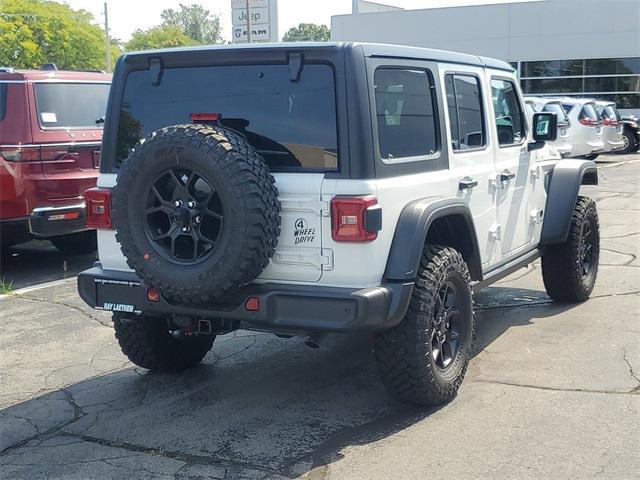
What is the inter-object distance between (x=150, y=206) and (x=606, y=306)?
415cm

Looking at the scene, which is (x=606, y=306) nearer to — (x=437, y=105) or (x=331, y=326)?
(x=437, y=105)

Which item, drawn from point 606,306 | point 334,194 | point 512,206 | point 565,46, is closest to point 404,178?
point 334,194

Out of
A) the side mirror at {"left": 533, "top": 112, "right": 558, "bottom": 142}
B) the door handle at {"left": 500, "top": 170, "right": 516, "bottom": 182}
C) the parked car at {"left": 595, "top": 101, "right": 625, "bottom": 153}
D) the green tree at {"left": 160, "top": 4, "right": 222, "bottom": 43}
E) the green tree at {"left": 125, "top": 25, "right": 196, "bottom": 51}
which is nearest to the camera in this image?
the door handle at {"left": 500, "top": 170, "right": 516, "bottom": 182}

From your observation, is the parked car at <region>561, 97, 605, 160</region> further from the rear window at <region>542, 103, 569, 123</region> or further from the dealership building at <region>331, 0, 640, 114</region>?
the dealership building at <region>331, 0, 640, 114</region>

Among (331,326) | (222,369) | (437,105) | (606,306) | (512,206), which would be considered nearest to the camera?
(331,326)

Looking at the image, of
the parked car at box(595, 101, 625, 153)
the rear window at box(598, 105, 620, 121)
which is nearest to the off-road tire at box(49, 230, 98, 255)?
the parked car at box(595, 101, 625, 153)

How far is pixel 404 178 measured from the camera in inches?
162

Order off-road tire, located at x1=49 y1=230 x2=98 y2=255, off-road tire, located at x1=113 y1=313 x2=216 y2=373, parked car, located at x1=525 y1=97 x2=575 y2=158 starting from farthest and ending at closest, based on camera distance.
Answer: parked car, located at x1=525 y1=97 x2=575 y2=158 → off-road tire, located at x1=49 y1=230 x2=98 y2=255 → off-road tire, located at x1=113 y1=313 x2=216 y2=373

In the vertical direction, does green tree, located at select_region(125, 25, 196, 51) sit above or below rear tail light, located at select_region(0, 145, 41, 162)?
above

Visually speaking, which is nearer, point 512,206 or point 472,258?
point 472,258

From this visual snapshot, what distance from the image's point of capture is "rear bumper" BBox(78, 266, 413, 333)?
12.4ft

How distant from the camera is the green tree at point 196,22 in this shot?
10861cm

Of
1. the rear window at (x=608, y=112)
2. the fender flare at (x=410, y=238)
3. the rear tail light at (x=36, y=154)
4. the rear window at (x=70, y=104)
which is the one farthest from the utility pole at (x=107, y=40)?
the fender flare at (x=410, y=238)

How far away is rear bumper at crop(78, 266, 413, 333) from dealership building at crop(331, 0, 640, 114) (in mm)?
31380
